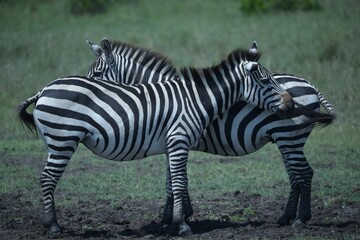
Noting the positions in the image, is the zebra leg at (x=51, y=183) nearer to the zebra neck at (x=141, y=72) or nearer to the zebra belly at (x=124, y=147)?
the zebra belly at (x=124, y=147)

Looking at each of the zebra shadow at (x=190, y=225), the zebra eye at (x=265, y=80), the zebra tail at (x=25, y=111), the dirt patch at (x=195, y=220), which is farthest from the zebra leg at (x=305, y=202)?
the zebra tail at (x=25, y=111)

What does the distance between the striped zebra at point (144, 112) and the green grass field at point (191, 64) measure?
1839mm

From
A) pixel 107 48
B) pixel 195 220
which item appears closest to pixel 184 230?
pixel 195 220

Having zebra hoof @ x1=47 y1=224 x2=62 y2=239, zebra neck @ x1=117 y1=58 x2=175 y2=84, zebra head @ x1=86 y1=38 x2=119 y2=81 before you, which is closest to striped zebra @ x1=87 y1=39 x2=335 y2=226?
zebra neck @ x1=117 y1=58 x2=175 y2=84

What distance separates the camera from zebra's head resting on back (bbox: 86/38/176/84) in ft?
31.5

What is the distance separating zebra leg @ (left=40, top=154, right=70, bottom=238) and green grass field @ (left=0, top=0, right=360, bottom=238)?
5.92ft

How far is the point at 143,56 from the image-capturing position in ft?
32.0

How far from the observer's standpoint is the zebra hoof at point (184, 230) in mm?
8406

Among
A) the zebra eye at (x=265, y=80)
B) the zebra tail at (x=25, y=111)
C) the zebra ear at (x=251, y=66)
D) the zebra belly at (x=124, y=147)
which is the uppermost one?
the zebra ear at (x=251, y=66)

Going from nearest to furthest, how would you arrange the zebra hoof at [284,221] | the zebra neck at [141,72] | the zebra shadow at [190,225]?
1. the zebra shadow at [190,225]
2. the zebra hoof at [284,221]
3. the zebra neck at [141,72]

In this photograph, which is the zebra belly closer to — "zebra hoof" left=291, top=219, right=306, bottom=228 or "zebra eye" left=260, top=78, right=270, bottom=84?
"zebra eye" left=260, top=78, right=270, bottom=84

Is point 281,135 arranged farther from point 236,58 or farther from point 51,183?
point 51,183

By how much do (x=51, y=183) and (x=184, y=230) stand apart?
1566 mm

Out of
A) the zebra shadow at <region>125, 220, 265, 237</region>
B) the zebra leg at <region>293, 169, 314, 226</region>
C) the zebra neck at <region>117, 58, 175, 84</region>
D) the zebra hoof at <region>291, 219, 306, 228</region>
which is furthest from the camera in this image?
the zebra neck at <region>117, 58, 175, 84</region>
